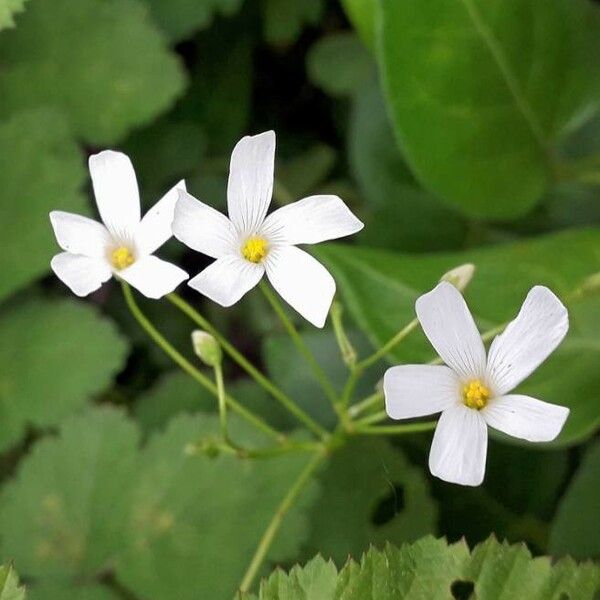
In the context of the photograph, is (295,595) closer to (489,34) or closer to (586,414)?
(586,414)

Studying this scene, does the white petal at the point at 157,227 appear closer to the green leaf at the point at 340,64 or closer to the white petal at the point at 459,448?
the white petal at the point at 459,448

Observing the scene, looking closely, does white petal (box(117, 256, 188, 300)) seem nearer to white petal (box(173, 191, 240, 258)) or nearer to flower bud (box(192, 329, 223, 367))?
white petal (box(173, 191, 240, 258))

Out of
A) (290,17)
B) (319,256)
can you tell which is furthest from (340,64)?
(319,256)

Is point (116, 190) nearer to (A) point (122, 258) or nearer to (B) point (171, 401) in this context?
(A) point (122, 258)

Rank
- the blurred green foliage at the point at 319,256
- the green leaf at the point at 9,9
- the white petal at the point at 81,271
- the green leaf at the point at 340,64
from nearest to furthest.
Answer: the white petal at the point at 81,271
the green leaf at the point at 9,9
the blurred green foliage at the point at 319,256
the green leaf at the point at 340,64

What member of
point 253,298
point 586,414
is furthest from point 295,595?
point 253,298

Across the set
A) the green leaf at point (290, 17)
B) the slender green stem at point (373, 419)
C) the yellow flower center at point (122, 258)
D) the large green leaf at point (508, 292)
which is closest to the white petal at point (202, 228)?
the yellow flower center at point (122, 258)

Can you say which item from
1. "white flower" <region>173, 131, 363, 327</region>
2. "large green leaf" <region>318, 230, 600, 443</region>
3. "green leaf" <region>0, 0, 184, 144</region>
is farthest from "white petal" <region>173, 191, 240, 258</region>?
"green leaf" <region>0, 0, 184, 144</region>
